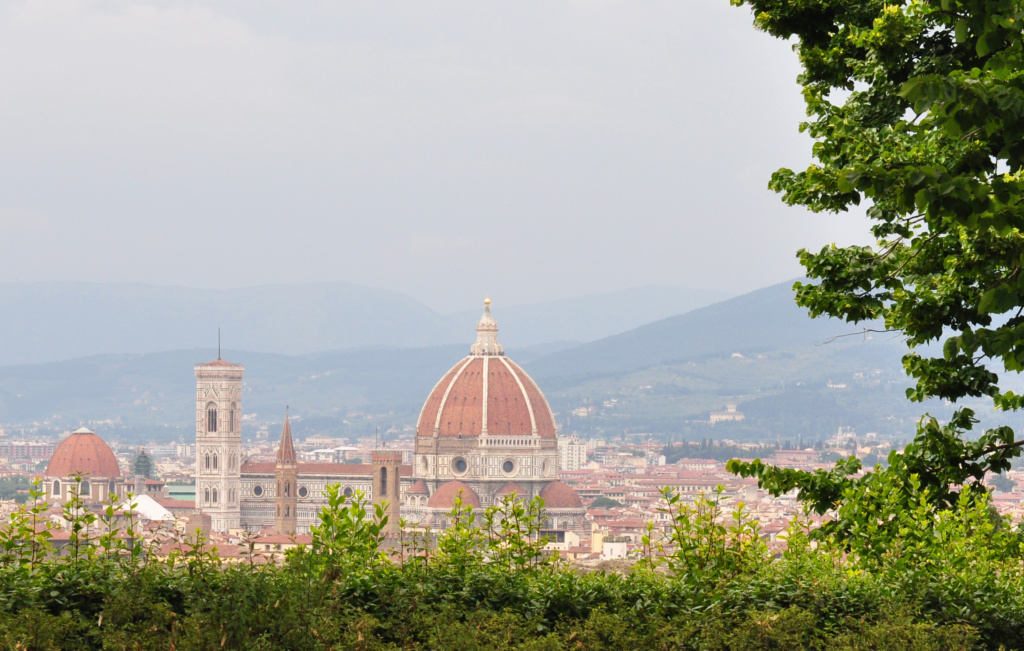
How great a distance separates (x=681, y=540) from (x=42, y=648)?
3.93 m

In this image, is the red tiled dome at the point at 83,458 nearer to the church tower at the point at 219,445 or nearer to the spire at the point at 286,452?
the church tower at the point at 219,445

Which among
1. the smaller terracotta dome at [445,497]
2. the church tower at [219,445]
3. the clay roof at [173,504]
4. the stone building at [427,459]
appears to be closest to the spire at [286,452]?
the stone building at [427,459]

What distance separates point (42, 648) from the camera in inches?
242

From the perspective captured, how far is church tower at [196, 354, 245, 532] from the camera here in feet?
367

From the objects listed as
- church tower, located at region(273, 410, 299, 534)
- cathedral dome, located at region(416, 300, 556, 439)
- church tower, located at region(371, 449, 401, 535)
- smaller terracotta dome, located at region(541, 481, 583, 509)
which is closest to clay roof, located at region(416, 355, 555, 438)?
cathedral dome, located at region(416, 300, 556, 439)

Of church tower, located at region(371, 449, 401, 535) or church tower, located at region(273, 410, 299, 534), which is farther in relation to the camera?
church tower, located at region(273, 410, 299, 534)

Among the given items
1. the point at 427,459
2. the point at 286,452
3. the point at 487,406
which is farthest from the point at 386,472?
the point at 487,406

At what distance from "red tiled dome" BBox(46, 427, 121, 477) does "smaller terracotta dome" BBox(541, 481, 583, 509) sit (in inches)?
1261

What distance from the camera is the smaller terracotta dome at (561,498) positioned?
343ft

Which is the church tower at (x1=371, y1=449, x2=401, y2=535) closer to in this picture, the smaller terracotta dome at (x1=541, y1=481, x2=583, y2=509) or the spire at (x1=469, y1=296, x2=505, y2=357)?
the smaller terracotta dome at (x1=541, y1=481, x2=583, y2=509)

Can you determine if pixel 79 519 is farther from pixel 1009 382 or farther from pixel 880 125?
pixel 1009 382

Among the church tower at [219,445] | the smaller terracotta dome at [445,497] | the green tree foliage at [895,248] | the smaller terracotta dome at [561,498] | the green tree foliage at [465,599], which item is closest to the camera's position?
the green tree foliage at [465,599]

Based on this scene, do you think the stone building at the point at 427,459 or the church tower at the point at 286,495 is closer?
the church tower at the point at 286,495

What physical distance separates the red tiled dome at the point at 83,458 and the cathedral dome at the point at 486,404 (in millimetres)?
23724
